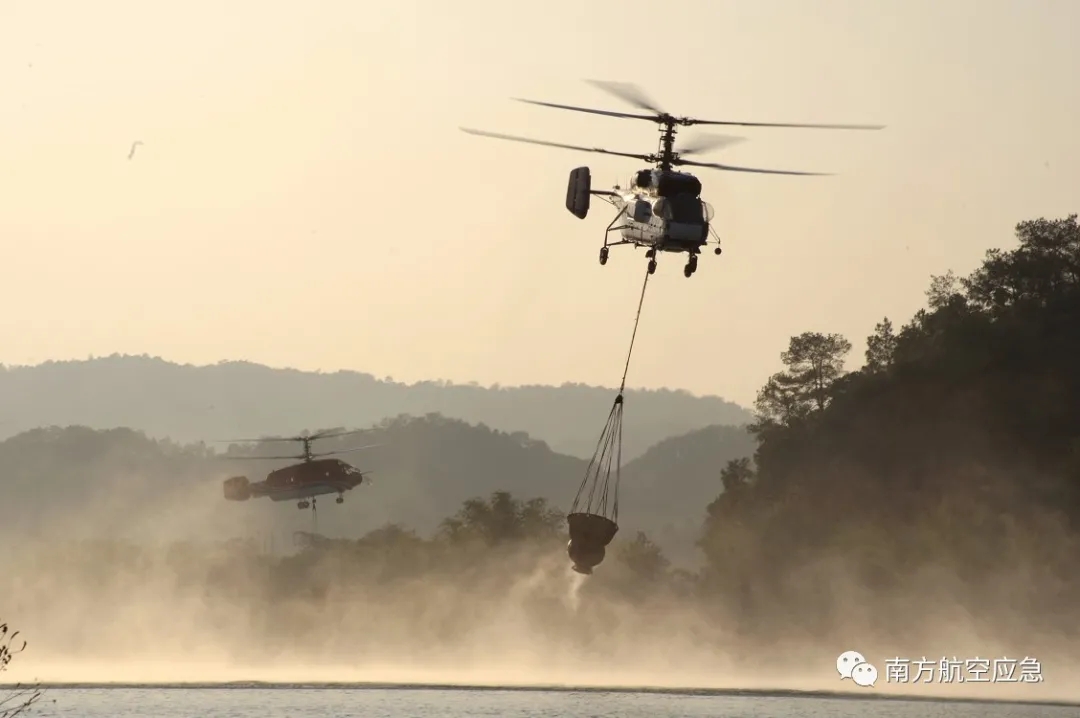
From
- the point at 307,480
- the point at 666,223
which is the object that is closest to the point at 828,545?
the point at 307,480

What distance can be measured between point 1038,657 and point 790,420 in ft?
112

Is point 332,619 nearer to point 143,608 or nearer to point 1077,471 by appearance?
point 143,608

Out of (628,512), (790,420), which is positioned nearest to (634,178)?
(790,420)

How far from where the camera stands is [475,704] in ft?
316

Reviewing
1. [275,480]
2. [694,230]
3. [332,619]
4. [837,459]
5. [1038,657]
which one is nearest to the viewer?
[694,230]

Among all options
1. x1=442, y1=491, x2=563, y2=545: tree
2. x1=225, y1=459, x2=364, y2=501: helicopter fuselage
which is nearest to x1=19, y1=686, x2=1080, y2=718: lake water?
x1=225, y1=459, x2=364, y2=501: helicopter fuselage

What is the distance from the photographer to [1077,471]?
114 metres

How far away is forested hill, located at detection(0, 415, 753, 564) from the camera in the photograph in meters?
155

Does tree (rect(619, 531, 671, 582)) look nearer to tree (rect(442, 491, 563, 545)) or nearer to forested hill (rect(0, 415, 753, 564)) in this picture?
tree (rect(442, 491, 563, 545))

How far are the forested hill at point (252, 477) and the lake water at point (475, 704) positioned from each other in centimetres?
3694

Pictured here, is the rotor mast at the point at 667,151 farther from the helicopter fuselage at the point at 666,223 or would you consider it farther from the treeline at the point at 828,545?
the treeline at the point at 828,545

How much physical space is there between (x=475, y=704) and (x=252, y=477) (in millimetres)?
80409

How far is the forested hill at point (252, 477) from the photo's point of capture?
15525cm

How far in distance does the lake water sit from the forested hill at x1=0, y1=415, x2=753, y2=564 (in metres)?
36.9
